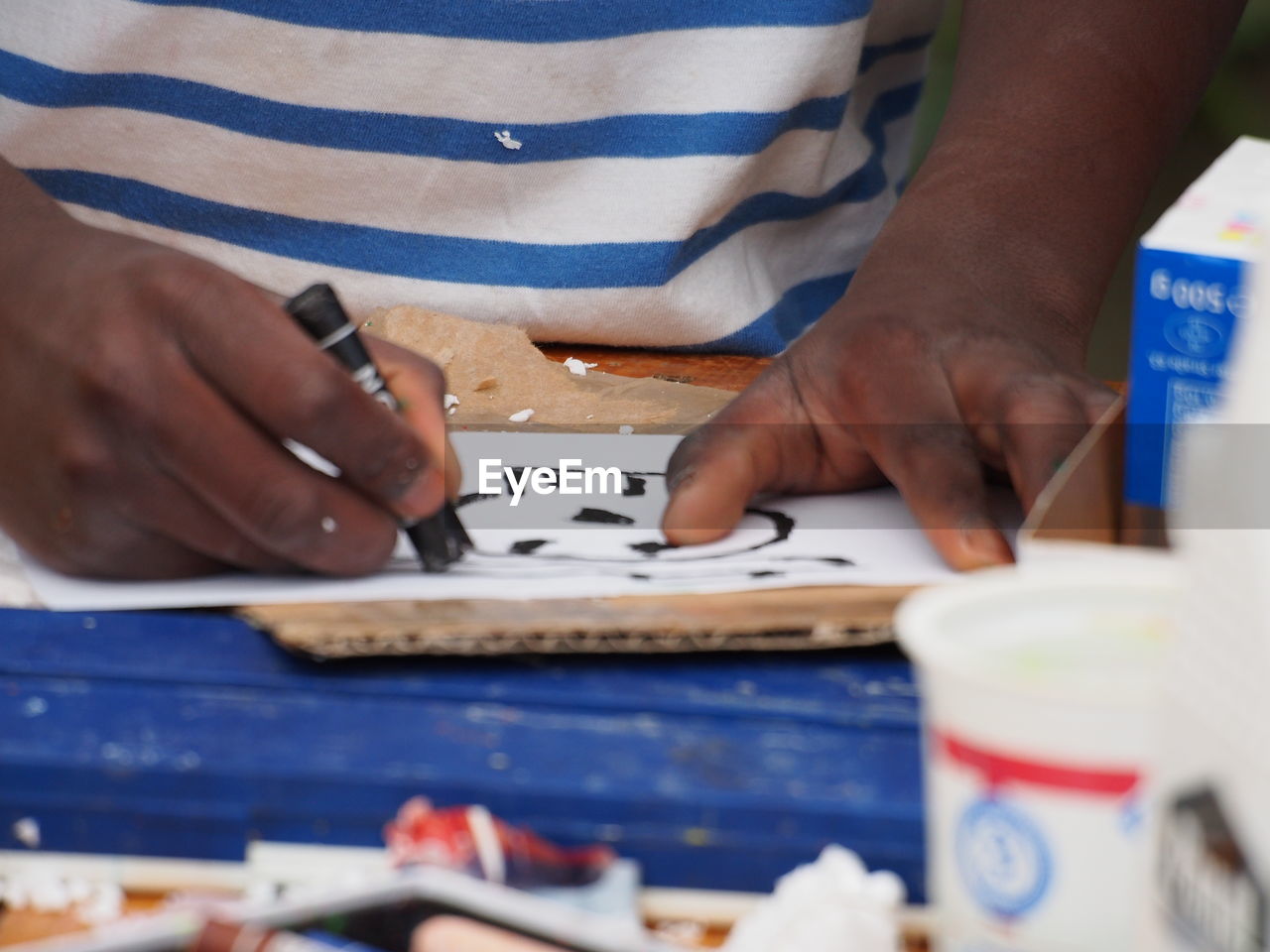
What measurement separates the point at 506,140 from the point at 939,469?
531 mm

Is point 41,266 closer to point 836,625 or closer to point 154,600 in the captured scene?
point 154,600

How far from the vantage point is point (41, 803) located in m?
0.54

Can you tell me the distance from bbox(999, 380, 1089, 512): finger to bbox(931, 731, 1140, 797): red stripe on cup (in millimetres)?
402

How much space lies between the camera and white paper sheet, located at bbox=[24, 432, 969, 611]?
71cm

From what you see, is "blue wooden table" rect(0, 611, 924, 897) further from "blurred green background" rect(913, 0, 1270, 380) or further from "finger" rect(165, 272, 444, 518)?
"blurred green background" rect(913, 0, 1270, 380)

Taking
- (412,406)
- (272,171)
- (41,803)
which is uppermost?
(272,171)

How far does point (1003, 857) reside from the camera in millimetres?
362

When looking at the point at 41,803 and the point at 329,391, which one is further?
the point at 329,391

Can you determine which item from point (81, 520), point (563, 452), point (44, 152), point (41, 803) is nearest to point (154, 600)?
point (81, 520)

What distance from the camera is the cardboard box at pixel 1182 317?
58 cm

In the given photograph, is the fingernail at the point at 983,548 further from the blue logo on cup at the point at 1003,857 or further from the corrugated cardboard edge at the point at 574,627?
the blue logo on cup at the point at 1003,857

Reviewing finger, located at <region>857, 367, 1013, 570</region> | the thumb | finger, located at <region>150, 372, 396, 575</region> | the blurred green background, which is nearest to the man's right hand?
finger, located at <region>150, 372, 396, 575</region>

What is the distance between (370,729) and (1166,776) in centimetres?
34

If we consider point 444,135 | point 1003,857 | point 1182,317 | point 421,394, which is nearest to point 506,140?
point 444,135
